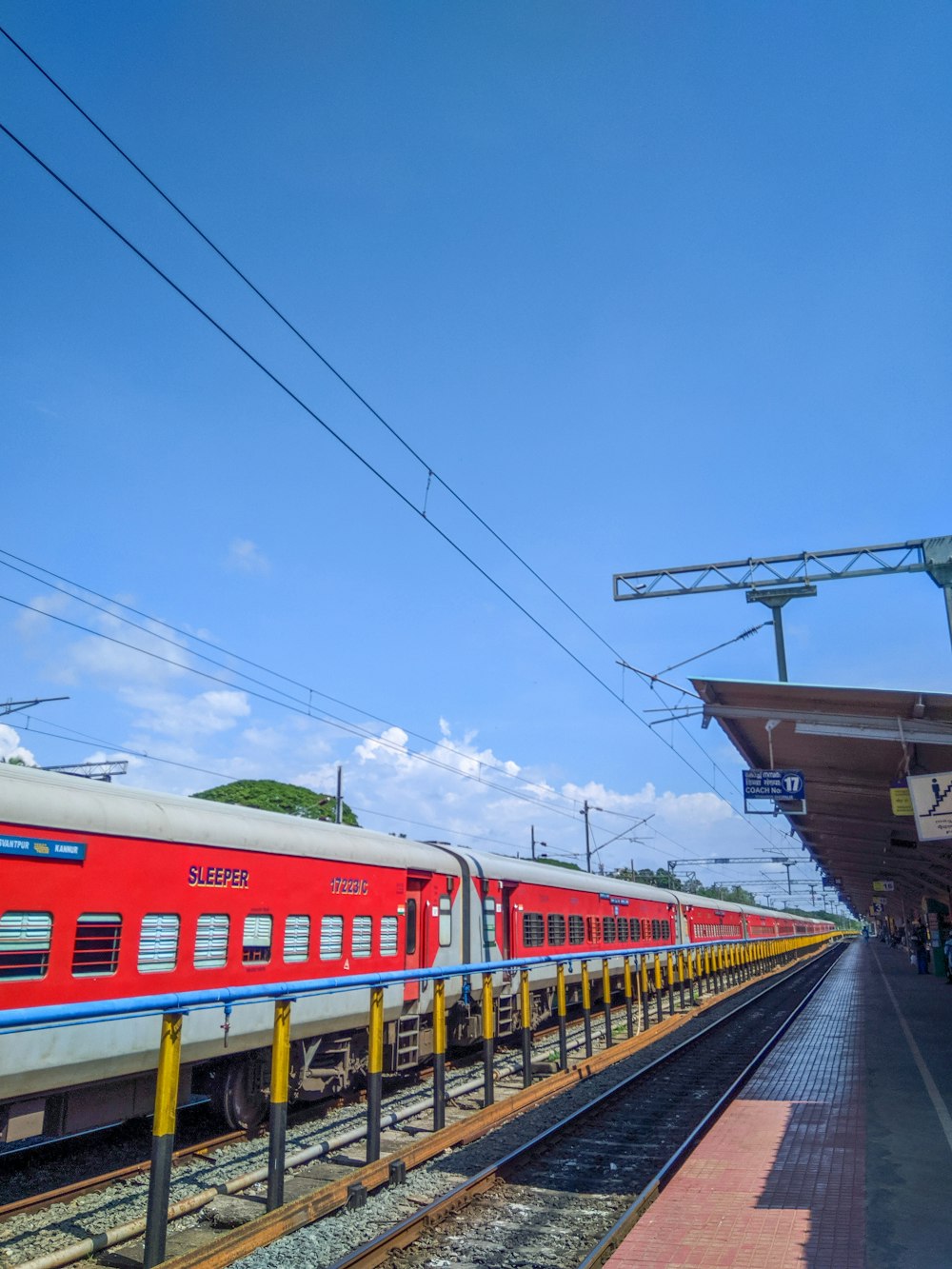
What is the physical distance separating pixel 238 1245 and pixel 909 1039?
43.6 ft

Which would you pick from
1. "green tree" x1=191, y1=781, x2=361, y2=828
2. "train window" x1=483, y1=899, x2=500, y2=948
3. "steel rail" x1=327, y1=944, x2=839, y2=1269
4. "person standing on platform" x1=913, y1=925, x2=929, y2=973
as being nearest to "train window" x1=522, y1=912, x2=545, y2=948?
"train window" x1=483, y1=899, x2=500, y2=948

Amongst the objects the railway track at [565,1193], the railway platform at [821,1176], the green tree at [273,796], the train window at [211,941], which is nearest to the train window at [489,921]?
the railway track at [565,1193]

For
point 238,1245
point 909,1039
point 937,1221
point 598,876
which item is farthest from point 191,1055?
point 598,876

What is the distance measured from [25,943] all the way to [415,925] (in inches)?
270

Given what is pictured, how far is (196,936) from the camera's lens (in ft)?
28.6

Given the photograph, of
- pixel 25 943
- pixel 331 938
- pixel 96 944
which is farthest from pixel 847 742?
pixel 25 943

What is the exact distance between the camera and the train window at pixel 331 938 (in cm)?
1070

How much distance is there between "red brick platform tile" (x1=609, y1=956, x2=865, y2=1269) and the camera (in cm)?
567

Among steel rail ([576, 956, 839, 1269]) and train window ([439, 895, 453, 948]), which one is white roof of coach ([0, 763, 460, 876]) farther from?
steel rail ([576, 956, 839, 1269])

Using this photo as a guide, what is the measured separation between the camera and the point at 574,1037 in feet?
58.3

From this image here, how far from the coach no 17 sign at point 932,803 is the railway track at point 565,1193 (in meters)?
4.39

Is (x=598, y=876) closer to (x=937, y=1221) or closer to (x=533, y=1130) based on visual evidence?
(x=533, y=1130)

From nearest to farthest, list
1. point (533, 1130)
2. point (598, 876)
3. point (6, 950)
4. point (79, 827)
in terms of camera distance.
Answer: point (6, 950) → point (79, 827) → point (533, 1130) → point (598, 876)

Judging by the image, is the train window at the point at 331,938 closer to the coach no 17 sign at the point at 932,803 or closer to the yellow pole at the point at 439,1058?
the yellow pole at the point at 439,1058
